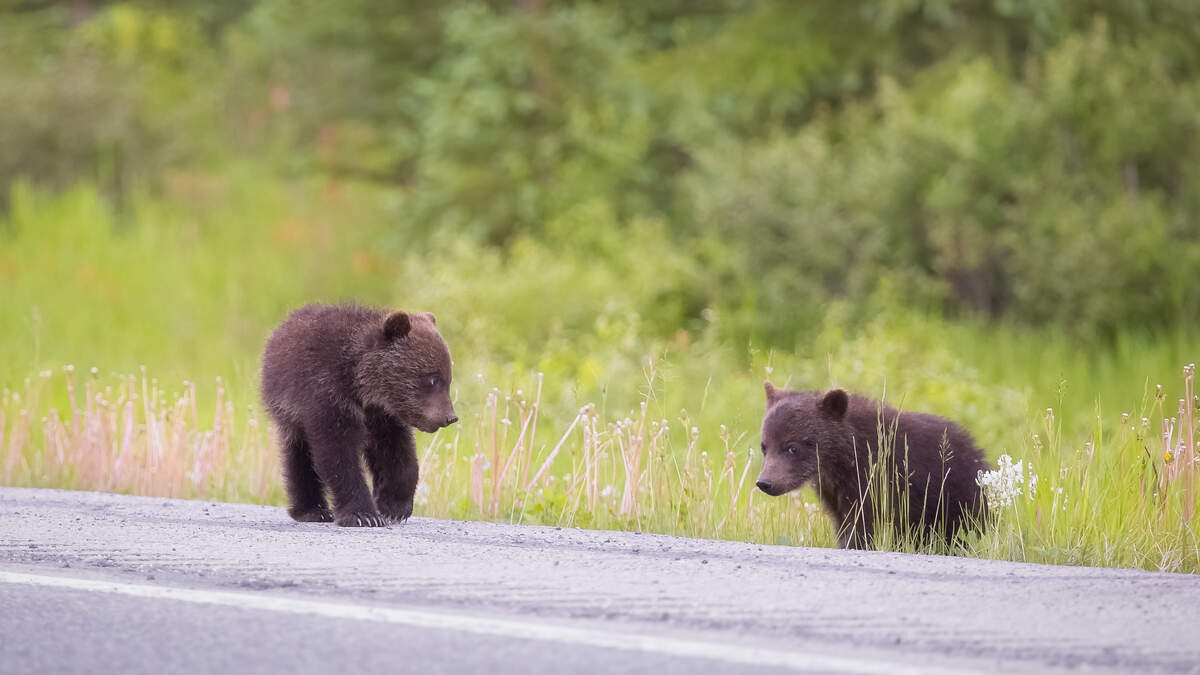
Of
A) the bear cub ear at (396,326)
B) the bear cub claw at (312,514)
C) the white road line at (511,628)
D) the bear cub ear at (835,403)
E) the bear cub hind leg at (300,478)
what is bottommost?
the bear cub claw at (312,514)

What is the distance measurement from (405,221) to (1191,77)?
10903 mm

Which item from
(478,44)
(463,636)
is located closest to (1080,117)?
(478,44)

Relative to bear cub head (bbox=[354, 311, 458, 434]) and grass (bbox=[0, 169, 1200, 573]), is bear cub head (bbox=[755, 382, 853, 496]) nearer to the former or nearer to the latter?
grass (bbox=[0, 169, 1200, 573])

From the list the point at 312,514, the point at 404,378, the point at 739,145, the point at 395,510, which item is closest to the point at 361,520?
the point at 395,510

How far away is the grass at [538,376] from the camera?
7273 mm

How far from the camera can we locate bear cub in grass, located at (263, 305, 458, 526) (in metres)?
7.00

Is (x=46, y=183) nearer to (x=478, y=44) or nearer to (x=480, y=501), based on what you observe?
(x=478, y=44)

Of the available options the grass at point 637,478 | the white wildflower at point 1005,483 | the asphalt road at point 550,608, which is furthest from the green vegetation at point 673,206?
the asphalt road at point 550,608

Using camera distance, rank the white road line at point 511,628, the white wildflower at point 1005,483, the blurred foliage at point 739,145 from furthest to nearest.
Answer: the blurred foliage at point 739,145 → the white wildflower at point 1005,483 → the white road line at point 511,628

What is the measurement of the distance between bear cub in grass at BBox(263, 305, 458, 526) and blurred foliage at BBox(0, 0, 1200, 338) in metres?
9.88

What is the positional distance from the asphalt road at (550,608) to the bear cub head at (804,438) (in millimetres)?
1421

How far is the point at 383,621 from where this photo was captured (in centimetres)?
457

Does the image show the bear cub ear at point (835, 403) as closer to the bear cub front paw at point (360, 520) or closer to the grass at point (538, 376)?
the grass at point (538, 376)

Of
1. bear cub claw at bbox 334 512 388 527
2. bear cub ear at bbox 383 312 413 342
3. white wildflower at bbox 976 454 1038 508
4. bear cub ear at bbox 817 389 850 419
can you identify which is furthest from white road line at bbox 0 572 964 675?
bear cub ear at bbox 817 389 850 419
